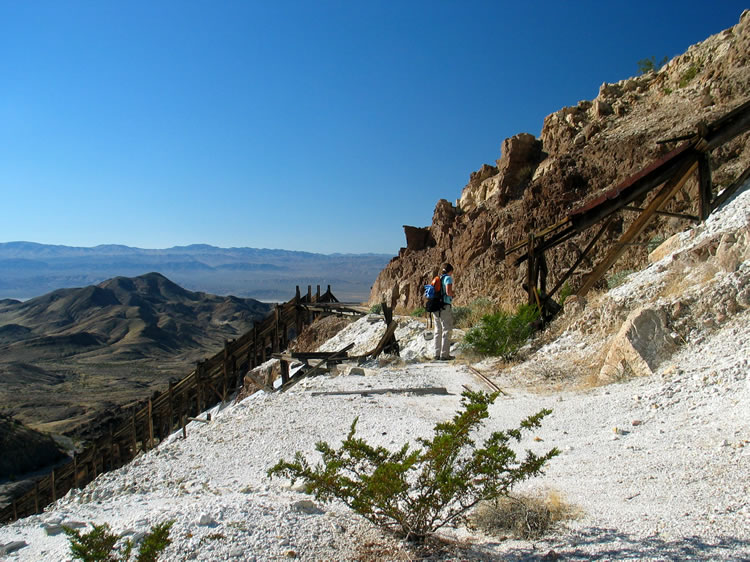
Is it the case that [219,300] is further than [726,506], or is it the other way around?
[219,300]

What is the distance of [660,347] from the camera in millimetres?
6625

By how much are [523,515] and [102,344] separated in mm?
79685

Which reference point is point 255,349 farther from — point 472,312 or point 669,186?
point 669,186

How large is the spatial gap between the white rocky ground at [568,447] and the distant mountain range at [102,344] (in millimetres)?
29878

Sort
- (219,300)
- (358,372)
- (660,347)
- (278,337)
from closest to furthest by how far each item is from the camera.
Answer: (660,347), (358,372), (278,337), (219,300)

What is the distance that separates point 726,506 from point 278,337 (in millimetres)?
16775

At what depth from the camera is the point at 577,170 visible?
1838cm

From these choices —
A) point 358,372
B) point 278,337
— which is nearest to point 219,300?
point 278,337

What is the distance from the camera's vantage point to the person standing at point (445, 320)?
10.6 metres

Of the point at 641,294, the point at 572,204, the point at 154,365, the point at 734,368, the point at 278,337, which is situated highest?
the point at 572,204

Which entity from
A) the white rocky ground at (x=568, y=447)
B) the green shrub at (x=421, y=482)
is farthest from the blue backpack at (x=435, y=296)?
the green shrub at (x=421, y=482)

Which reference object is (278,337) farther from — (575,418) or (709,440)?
(709,440)

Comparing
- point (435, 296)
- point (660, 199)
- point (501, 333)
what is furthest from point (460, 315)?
point (660, 199)

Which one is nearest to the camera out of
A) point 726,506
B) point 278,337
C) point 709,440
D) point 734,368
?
point 726,506
